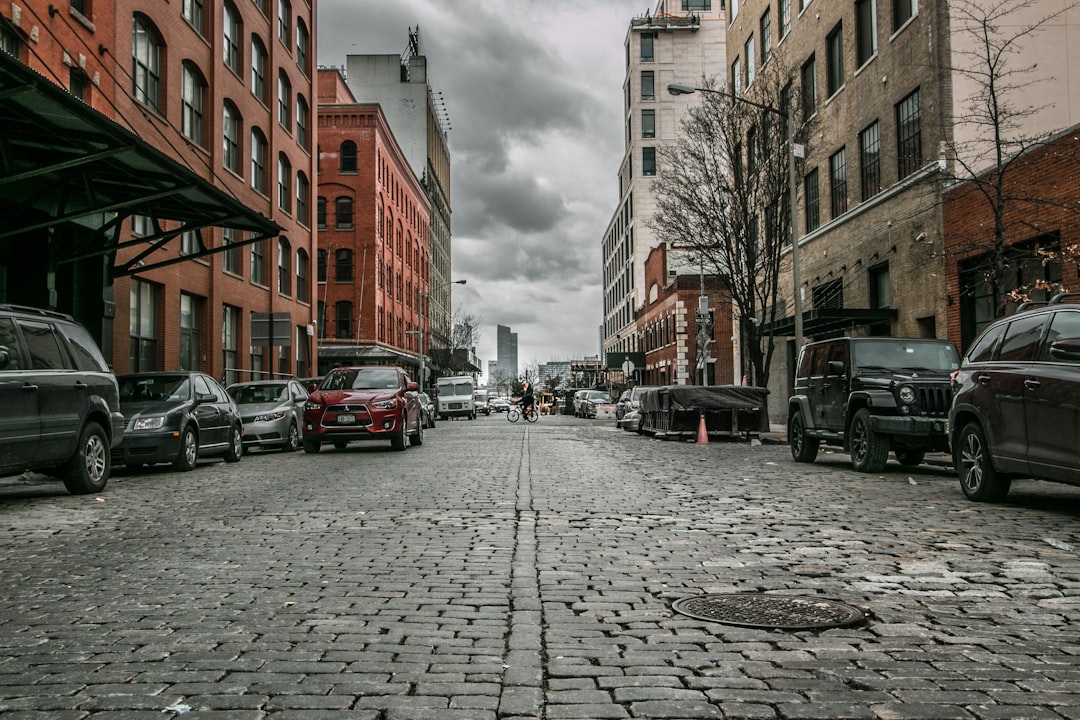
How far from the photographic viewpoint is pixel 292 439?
63.4 ft

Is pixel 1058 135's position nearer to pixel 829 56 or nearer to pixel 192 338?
pixel 829 56

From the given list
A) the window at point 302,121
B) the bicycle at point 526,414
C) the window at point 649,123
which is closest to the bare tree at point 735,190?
the window at point 302,121

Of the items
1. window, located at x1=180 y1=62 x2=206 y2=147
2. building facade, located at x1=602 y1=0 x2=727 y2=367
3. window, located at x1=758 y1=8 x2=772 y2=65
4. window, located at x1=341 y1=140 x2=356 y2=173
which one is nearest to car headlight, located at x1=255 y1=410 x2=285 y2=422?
window, located at x1=180 y1=62 x2=206 y2=147

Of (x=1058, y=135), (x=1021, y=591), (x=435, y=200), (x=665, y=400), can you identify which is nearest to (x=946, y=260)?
(x=1058, y=135)

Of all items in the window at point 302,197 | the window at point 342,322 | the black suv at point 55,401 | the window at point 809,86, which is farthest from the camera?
the window at point 342,322

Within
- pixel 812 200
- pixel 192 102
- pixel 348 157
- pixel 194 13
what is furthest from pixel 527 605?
pixel 348 157

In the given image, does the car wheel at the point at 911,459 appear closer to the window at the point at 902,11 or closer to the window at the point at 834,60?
the window at the point at 902,11

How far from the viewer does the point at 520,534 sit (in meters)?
7.51

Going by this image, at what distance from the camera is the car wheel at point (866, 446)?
1278cm

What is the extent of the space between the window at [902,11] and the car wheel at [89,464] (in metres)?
21.0

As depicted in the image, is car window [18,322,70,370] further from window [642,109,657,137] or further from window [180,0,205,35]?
window [642,109,657,137]

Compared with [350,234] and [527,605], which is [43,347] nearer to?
[527,605]

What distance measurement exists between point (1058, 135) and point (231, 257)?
2374 cm

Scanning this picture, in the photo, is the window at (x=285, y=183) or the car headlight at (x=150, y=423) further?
the window at (x=285, y=183)
